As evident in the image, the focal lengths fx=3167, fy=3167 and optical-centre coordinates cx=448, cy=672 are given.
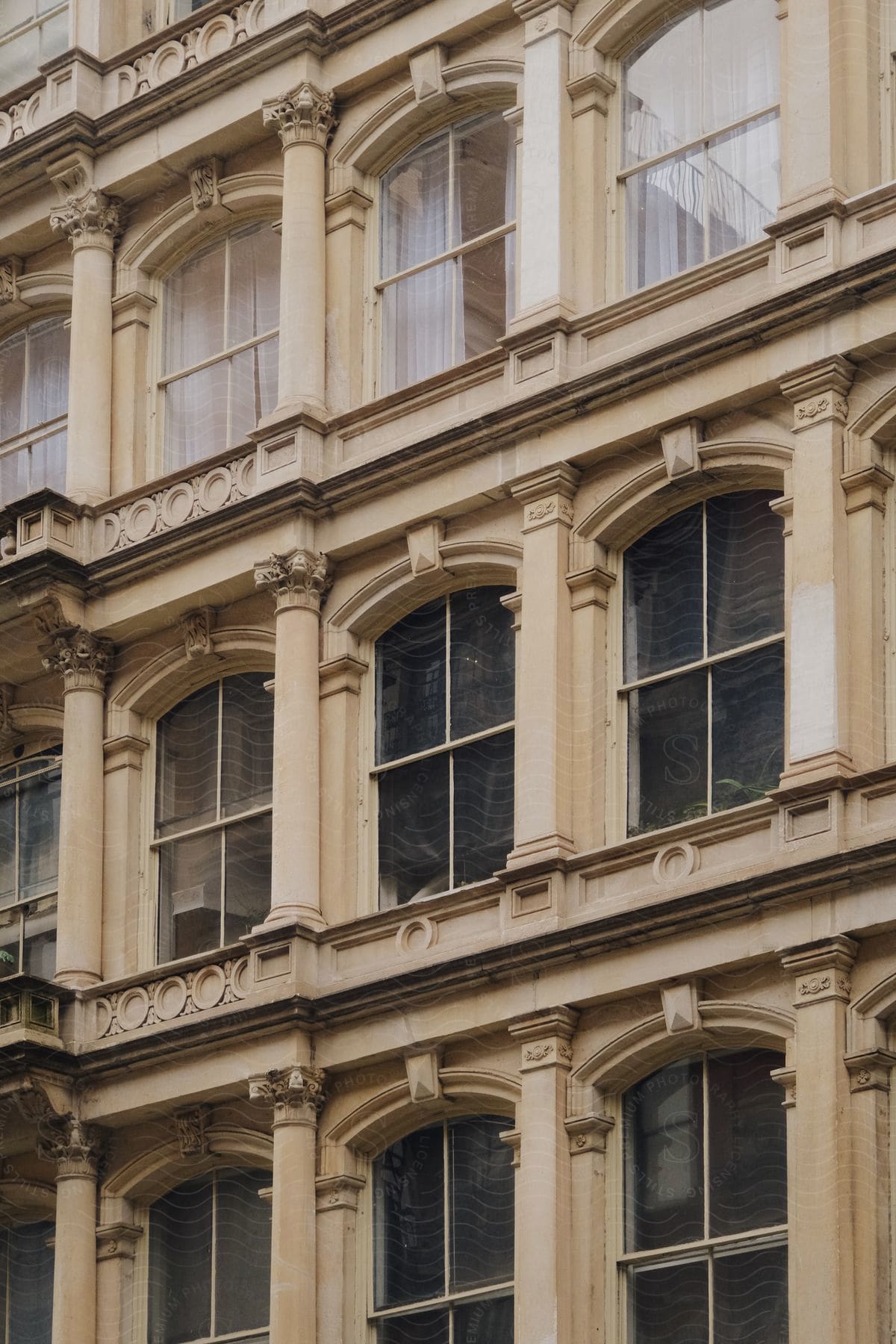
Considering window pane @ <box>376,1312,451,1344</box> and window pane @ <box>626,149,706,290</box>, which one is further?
window pane @ <box>626,149,706,290</box>

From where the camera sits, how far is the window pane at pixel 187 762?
30.7 m

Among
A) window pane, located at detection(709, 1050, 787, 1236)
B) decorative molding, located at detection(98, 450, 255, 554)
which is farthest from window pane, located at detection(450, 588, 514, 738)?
window pane, located at detection(709, 1050, 787, 1236)

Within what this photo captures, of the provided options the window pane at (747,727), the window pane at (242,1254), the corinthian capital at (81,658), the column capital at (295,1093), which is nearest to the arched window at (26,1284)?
the window pane at (242,1254)

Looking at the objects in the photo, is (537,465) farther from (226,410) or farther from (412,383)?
(226,410)

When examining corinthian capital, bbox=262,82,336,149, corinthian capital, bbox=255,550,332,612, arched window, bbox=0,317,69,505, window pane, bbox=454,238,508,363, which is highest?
corinthian capital, bbox=262,82,336,149

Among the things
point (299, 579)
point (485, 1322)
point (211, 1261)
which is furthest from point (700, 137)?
point (211, 1261)

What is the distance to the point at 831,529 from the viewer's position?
25.5m

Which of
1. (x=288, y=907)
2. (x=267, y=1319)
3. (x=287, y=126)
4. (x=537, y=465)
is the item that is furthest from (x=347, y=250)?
(x=267, y=1319)

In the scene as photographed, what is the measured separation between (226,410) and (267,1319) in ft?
30.4

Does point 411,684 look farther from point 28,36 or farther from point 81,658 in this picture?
point 28,36

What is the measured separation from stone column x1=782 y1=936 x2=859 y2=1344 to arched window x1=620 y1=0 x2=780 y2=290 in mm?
6991

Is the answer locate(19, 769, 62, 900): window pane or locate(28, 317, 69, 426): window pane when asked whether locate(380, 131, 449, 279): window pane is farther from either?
locate(19, 769, 62, 900): window pane

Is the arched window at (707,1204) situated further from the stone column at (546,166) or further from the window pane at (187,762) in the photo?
the stone column at (546,166)

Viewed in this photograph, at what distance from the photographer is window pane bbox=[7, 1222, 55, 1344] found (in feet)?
98.5
